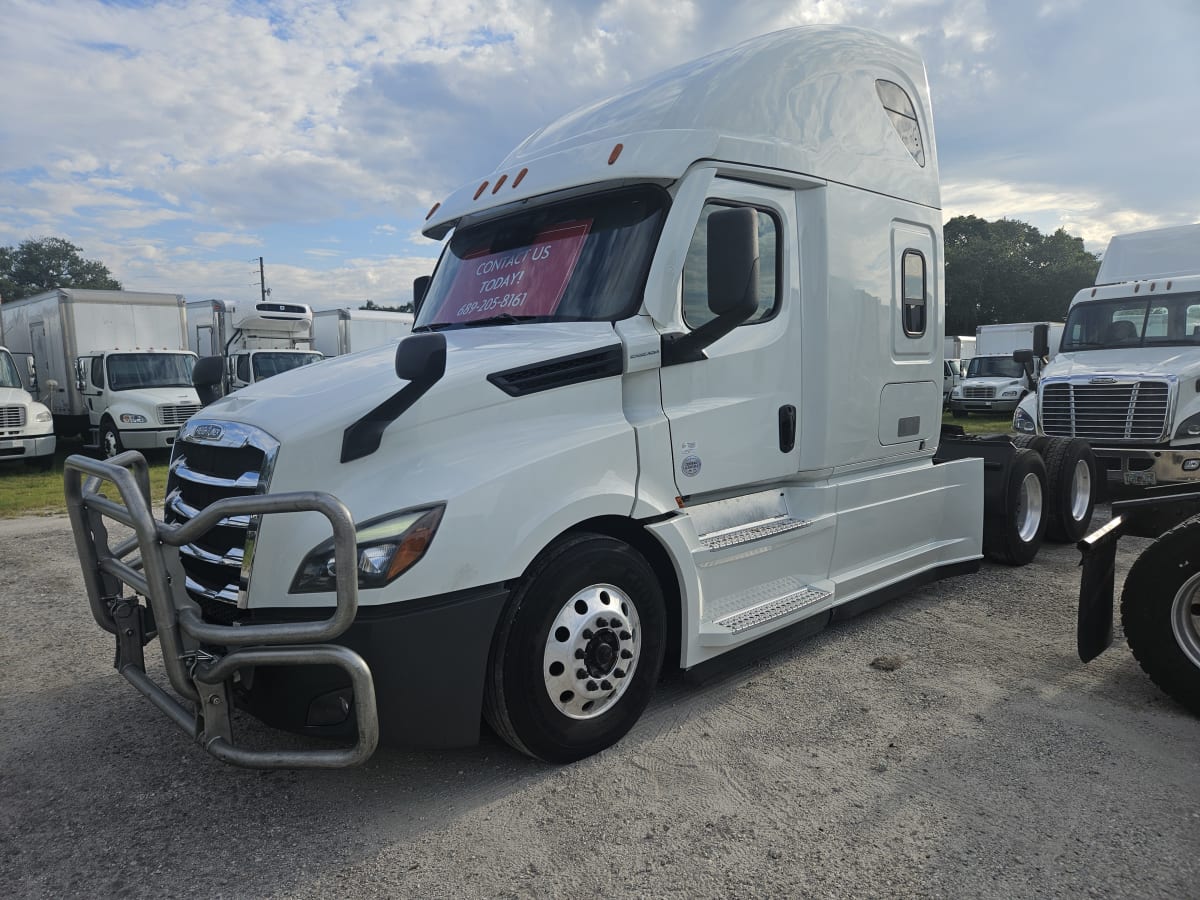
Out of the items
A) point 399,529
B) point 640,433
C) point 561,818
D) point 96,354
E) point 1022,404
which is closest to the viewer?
point 399,529

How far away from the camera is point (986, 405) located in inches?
991

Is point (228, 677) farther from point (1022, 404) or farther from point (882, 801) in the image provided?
point (1022, 404)

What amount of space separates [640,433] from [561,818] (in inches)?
64.2

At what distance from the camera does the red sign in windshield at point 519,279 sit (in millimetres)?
4090

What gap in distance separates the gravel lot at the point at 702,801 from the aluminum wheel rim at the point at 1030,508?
262cm

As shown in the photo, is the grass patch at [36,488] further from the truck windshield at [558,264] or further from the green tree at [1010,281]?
the green tree at [1010,281]

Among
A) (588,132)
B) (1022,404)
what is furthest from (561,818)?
(1022,404)

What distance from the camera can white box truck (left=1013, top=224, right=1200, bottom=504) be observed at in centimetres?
901

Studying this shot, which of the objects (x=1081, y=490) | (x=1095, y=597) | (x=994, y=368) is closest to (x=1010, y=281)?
(x=994, y=368)

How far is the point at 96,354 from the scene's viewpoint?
52.4ft

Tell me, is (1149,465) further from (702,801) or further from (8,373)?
(8,373)

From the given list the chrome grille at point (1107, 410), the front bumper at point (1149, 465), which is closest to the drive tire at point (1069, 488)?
the front bumper at point (1149, 465)

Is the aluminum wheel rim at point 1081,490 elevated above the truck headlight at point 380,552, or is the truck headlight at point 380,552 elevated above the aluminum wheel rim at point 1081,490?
the truck headlight at point 380,552

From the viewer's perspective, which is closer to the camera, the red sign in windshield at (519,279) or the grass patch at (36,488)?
the red sign in windshield at (519,279)
